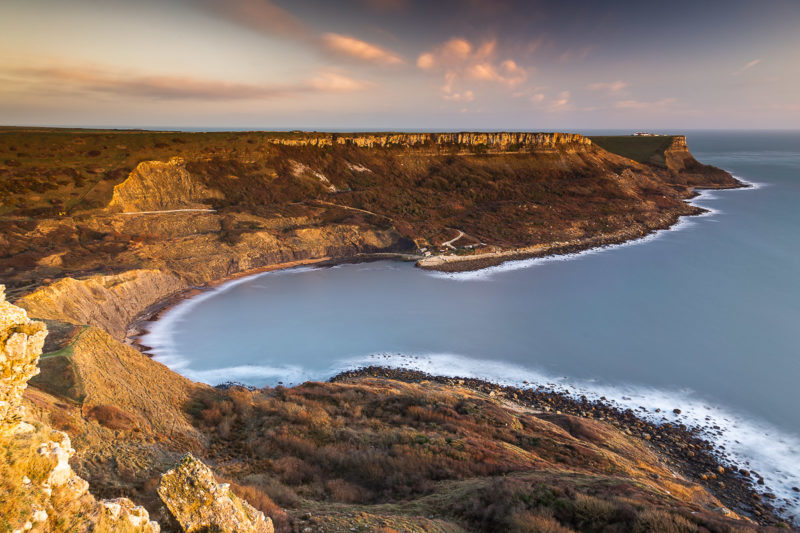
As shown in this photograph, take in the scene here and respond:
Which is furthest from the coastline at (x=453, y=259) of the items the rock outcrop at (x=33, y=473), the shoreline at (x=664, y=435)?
the rock outcrop at (x=33, y=473)

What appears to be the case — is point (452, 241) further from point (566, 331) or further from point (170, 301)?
point (170, 301)

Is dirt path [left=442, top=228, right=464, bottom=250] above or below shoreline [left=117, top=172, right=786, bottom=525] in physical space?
above

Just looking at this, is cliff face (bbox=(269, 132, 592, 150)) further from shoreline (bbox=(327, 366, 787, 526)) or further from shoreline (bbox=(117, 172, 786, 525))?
shoreline (bbox=(327, 366, 787, 526))

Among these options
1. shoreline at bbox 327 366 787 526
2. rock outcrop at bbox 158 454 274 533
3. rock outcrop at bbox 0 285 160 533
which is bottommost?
shoreline at bbox 327 366 787 526

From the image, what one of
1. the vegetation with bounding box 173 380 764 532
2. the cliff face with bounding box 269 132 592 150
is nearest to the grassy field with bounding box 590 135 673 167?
the cliff face with bounding box 269 132 592 150

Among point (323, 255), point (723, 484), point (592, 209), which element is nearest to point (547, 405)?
point (723, 484)

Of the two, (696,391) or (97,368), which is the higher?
(97,368)

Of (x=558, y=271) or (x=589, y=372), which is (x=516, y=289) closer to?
(x=558, y=271)
